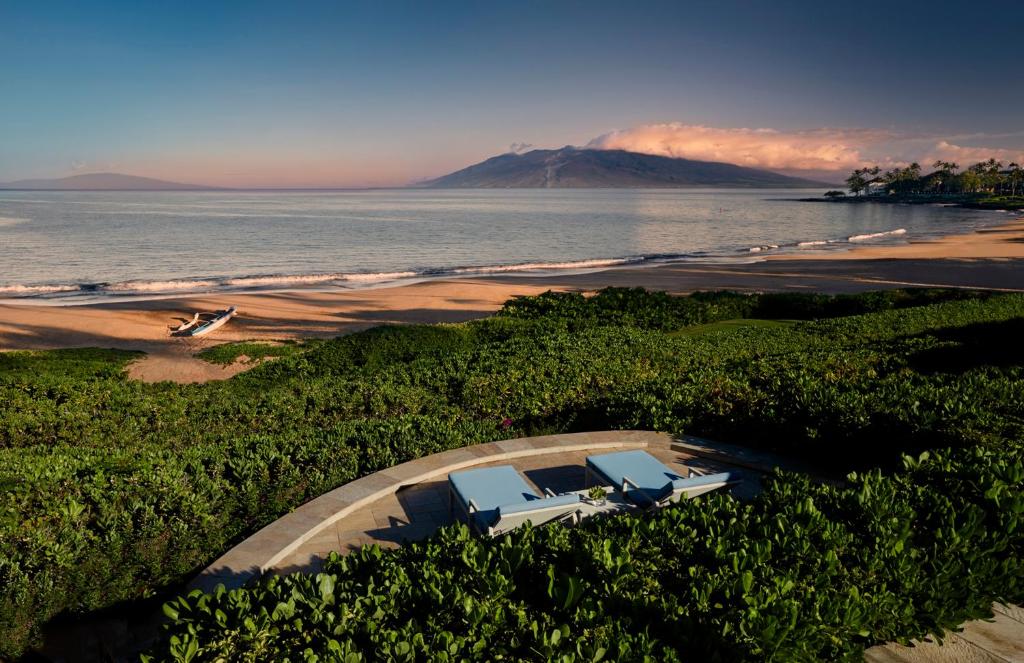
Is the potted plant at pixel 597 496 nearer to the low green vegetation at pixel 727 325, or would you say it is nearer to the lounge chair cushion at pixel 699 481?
the lounge chair cushion at pixel 699 481

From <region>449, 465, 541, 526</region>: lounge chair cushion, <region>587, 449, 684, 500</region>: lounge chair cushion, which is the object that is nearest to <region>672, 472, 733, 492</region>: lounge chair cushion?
<region>587, 449, 684, 500</region>: lounge chair cushion

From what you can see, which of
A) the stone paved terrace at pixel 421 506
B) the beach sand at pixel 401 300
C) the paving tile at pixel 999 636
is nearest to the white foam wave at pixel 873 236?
the beach sand at pixel 401 300

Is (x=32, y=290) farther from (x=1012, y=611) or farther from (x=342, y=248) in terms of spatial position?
(x=1012, y=611)

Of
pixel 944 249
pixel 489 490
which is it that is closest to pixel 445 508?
pixel 489 490

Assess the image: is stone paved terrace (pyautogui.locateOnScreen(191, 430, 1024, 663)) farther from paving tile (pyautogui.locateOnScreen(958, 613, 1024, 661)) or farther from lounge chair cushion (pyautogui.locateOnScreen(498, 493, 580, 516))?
lounge chair cushion (pyautogui.locateOnScreen(498, 493, 580, 516))

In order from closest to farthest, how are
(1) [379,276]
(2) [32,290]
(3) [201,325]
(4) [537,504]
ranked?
(4) [537,504], (3) [201,325], (2) [32,290], (1) [379,276]

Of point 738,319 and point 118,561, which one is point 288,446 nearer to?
point 118,561
